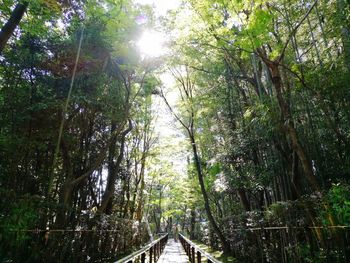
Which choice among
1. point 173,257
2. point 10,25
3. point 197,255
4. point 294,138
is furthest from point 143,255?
point 173,257

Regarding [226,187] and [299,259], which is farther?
[226,187]

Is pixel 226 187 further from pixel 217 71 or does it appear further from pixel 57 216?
pixel 57 216

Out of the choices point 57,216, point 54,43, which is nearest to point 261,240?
point 57,216

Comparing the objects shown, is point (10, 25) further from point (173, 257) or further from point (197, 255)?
point (173, 257)

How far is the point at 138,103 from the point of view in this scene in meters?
10.2

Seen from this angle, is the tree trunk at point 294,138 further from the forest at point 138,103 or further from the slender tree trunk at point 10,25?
the slender tree trunk at point 10,25

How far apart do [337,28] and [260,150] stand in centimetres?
379

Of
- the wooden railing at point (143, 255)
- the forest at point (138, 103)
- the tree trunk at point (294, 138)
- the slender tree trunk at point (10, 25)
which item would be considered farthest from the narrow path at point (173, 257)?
the slender tree trunk at point (10, 25)

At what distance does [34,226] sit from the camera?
450cm

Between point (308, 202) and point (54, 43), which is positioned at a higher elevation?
point (54, 43)

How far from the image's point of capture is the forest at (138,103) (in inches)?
181

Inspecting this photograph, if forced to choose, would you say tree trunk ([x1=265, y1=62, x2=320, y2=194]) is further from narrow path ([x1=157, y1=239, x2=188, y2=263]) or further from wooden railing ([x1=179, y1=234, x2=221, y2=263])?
narrow path ([x1=157, y1=239, x2=188, y2=263])

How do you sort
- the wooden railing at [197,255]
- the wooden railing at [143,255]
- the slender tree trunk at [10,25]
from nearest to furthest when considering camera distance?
the wooden railing at [143,255] → the wooden railing at [197,255] → the slender tree trunk at [10,25]

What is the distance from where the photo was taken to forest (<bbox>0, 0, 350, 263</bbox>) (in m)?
4.61
